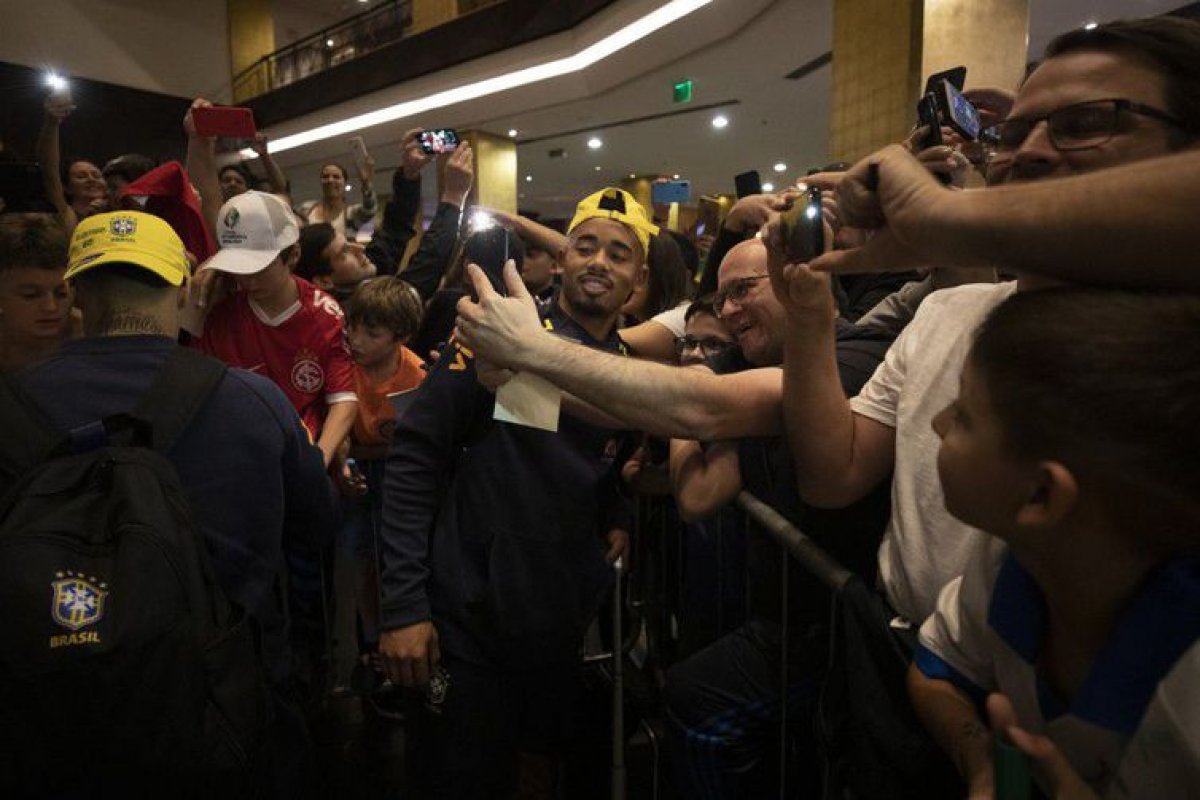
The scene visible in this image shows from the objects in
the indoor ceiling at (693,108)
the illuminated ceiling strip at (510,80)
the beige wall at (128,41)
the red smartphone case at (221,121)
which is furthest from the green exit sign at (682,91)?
the beige wall at (128,41)

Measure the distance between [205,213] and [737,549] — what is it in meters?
2.69

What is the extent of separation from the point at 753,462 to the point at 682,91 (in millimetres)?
9058

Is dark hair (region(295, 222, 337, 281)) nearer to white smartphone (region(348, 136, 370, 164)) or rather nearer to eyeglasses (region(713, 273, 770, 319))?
white smartphone (region(348, 136, 370, 164))

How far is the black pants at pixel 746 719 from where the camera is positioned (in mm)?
1759

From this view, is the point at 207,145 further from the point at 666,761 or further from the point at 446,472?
the point at 666,761

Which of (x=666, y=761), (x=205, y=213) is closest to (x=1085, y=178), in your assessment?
(x=666, y=761)

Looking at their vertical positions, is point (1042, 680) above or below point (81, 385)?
below

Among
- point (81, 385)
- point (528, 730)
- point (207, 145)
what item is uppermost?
point (207, 145)

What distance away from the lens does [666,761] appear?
8.64ft

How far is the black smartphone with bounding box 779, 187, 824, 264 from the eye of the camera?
52.7 inches

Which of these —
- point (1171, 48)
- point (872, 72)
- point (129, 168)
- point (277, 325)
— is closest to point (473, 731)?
point (277, 325)

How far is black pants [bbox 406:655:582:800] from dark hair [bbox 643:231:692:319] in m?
1.83

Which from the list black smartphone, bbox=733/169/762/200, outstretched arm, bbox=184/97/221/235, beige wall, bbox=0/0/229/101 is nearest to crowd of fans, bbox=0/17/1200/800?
outstretched arm, bbox=184/97/221/235

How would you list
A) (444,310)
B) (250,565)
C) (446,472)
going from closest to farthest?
(250,565) → (446,472) → (444,310)
